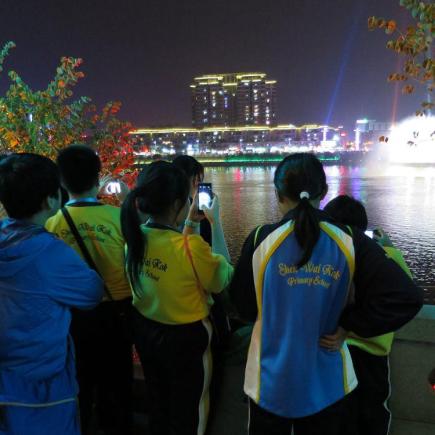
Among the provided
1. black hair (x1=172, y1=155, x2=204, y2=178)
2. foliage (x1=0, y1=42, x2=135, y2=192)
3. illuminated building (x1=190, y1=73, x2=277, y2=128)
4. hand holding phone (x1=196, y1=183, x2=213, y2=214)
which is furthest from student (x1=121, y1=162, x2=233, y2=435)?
illuminated building (x1=190, y1=73, x2=277, y2=128)

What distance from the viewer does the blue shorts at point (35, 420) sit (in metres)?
1.43

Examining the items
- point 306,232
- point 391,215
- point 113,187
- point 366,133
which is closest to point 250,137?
point 366,133

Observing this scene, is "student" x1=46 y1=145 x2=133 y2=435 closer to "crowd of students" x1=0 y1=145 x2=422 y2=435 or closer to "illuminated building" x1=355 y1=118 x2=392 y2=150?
"crowd of students" x1=0 y1=145 x2=422 y2=435

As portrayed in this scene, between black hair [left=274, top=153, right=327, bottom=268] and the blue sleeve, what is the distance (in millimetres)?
757

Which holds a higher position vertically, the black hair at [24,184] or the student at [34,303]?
the black hair at [24,184]

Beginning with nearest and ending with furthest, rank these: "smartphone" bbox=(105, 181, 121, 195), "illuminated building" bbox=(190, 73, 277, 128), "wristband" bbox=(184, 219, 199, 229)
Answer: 1. "wristband" bbox=(184, 219, 199, 229)
2. "smartphone" bbox=(105, 181, 121, 195)
3. "illuminated building" bbox=(190, 73, 277, 128)

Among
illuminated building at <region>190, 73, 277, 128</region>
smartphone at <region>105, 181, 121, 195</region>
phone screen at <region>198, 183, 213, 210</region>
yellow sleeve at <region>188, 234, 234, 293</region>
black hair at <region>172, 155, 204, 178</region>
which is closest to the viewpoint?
yellow sleeve at <region>188, 234, 234, 293</region>

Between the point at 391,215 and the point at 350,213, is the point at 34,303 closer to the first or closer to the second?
the point at 350,213

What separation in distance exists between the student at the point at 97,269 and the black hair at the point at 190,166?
29.7 inches

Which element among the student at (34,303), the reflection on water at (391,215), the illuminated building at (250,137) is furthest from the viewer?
the illuminated building at (250,137)

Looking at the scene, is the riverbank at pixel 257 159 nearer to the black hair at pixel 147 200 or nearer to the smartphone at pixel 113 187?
the smartphone at pixel 113 187

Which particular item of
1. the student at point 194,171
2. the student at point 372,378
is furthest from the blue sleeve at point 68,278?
the student at point 194,171

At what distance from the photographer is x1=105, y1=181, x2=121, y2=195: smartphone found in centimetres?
236

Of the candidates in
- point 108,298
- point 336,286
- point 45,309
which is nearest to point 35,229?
point 45,309
